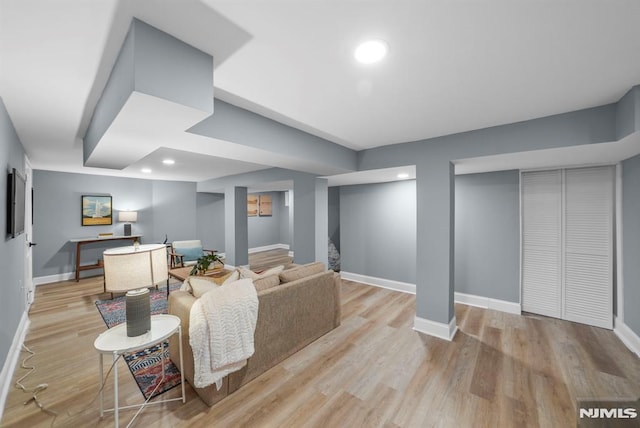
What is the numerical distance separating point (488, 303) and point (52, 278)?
25.4 ft

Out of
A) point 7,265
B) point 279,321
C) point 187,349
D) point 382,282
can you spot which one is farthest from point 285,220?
point 187,349

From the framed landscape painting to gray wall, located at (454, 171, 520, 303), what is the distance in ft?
22.9

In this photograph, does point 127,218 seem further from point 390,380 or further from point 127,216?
point 390,380

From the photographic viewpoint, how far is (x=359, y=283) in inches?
191

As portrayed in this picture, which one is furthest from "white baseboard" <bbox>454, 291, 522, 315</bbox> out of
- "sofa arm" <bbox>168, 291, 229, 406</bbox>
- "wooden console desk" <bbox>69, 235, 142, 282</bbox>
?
"wooden console desk" <bbox>69, 235, 142, 282</bbox>

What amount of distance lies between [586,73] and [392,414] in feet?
8.40

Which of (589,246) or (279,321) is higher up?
(589,246)

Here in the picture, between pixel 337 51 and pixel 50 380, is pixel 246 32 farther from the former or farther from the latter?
pixel 50 380

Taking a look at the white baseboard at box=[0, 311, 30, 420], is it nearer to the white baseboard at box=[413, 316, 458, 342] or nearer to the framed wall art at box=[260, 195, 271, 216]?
the white baseboard at box=[413, 316, 458, 342]

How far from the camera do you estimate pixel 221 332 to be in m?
1.80

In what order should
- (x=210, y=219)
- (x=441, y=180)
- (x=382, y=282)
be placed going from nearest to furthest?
(x=441, y=180) < (x=382, y=282) < (x=210, y=219)

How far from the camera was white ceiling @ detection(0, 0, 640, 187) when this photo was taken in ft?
3.57

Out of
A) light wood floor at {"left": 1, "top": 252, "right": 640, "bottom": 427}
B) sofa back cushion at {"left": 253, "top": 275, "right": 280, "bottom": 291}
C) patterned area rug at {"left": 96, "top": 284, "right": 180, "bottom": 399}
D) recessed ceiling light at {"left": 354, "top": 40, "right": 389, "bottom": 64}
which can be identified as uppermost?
recessed ceiling light at {"left": 354, "top": 40, "right": 389, "bottom": 64}

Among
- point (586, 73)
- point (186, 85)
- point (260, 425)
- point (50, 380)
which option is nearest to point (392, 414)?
point (260, 425)
